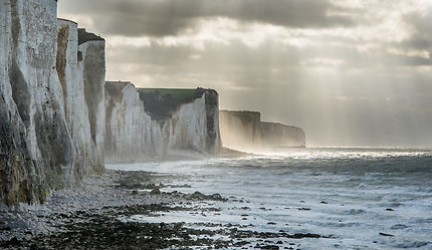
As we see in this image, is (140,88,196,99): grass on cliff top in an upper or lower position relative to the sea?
upper

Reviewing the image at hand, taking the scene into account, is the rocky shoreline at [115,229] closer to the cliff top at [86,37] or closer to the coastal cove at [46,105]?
the coastal cove at [46,105]

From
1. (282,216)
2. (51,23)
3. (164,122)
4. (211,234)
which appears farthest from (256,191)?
(164,122)

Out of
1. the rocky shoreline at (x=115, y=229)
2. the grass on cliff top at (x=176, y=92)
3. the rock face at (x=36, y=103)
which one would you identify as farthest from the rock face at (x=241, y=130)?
the rocky shoreline at (x=115, y=229)

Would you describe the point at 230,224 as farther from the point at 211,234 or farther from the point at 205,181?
the point at 205,181

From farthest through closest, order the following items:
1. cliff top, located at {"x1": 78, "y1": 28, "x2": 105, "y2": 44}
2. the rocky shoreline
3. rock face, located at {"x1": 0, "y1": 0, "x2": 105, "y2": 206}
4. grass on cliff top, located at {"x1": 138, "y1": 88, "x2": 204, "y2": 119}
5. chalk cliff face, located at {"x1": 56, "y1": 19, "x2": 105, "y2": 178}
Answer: grass on cliff top, located at {"x1": 138, "y1": 88, "x2": 204, "y2": 119} < cliff top, located at {"x1": 78, "y1": 28, "x2": 105, "y2": 44} < chalk cliff face, located at {"x1": 56, "y1": 19, "x2": 105, "y2": 178} < rock face, located at {"x1": 0, "y1": 0, "x2": 105, "y2": 206} < the rocky shoreline

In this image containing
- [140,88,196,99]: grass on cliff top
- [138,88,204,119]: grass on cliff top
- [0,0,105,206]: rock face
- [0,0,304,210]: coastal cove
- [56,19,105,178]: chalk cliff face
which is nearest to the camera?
[0,0,105,206]: rock face

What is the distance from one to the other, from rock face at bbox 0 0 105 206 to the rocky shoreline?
3.52ft

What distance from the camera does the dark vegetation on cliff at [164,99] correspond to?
100750 mm

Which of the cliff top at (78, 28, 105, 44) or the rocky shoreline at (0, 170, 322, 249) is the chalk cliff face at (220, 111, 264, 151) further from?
the rocky shoreline at (0, 170, 322, 249)

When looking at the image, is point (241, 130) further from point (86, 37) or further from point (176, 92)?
point (86, 37)

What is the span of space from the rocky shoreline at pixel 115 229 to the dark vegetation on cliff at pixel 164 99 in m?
71.5

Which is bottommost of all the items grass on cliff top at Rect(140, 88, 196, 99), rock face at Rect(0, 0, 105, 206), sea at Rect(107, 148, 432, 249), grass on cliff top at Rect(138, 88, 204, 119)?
sea at Rect(107, 148, 432, 249)

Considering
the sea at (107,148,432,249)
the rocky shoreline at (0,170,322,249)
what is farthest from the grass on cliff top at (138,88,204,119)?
the rocky shoreline at (0,170,322,249)

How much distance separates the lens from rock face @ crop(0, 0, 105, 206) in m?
20.6
